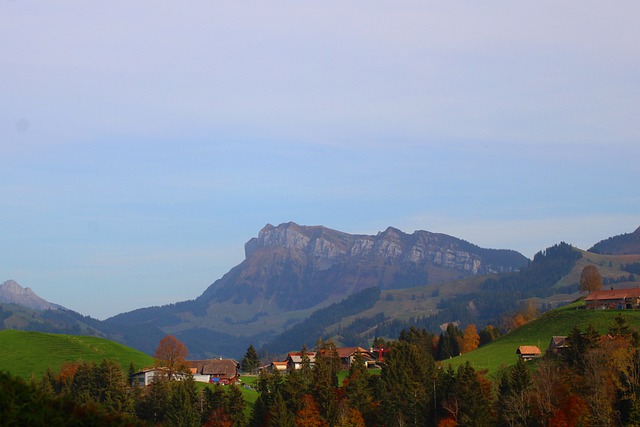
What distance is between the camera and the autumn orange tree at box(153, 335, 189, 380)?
161 meters

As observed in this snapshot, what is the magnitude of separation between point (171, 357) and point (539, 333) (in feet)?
261

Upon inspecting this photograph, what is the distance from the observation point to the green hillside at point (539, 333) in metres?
165

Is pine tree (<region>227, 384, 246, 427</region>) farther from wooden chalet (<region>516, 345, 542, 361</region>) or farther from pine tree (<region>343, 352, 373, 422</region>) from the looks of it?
wooden chalet (<region>516, 345, 542, 361</region>)

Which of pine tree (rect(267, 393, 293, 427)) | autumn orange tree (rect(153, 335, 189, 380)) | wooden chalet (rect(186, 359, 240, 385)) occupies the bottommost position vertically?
pine tree (rect(267, 393, 293, 427))

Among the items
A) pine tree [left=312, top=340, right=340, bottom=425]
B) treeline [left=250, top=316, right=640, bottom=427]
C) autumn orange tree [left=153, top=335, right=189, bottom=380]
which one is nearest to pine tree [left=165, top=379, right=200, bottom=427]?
treeline [left=250, top=316, right=640, bottom=427]

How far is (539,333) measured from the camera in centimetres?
18575

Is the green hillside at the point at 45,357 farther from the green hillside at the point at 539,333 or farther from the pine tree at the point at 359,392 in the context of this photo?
the green hillside at the point at 539,333

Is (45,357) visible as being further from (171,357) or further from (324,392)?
(324,392)

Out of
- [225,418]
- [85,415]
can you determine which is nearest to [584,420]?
[225,418]

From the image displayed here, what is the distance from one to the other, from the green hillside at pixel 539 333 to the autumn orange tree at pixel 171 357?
52.9 m

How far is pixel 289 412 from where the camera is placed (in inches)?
4496

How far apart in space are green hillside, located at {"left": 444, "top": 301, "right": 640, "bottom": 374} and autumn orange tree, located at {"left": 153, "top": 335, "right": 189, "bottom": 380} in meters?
52.9

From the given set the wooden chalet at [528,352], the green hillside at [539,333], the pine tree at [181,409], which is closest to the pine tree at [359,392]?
the pine tree at [181,409]

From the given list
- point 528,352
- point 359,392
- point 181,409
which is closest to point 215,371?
point 181,409
